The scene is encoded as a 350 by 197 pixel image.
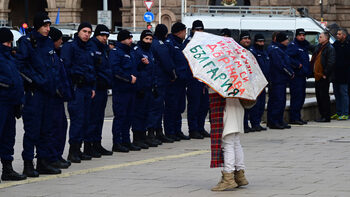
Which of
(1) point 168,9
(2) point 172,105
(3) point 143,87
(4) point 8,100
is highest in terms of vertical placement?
(1) point 168,9

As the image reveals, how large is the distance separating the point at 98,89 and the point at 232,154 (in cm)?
376

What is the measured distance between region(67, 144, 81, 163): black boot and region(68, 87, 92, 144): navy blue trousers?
0.07 metres

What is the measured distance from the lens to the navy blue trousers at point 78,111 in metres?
12.1

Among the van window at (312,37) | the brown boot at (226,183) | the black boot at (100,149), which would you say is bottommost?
the black boot at (100,149)

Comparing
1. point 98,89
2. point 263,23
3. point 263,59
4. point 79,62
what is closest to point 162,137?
point 98,89

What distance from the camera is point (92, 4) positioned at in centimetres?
5378

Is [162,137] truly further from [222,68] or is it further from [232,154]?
[222,68]

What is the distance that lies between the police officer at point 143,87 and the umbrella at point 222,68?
14.7ft

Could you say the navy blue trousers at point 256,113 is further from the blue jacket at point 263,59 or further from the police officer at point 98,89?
the police officer at point 98,89

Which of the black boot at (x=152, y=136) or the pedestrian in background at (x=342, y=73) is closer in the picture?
the black boot at (x=152, y=136)

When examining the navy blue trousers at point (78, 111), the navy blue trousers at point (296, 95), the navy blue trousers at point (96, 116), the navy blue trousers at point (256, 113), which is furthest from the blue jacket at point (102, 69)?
the navy blue trousers at point (296, 95)

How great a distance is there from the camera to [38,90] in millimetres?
10820

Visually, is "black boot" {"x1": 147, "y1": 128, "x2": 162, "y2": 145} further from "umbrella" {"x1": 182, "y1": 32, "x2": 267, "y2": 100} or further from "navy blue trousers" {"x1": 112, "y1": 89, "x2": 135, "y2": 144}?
"umbrella" {"x1": 182, "y1": 32, "x2": 267, "y2": 100}

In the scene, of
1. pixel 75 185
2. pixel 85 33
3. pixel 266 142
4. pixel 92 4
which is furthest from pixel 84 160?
pixel 92 4
